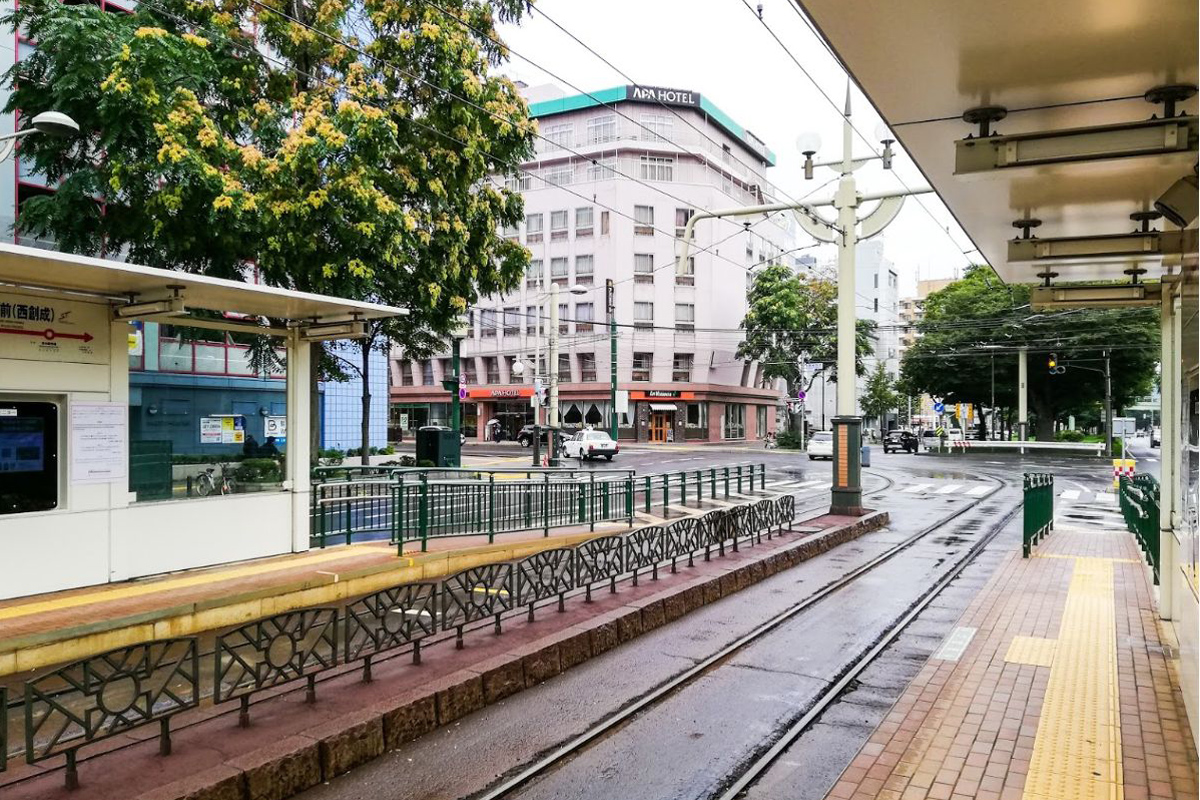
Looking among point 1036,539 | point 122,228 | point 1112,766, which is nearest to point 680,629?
point 1112,766

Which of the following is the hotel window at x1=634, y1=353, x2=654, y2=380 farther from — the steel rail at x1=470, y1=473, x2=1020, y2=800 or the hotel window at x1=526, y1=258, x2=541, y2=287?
the steel rail at x1=470, y1=473, x2=1020, y2=800

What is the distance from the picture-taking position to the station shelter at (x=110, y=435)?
24.3 feet

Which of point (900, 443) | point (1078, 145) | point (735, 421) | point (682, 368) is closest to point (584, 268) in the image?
point (682, 368)

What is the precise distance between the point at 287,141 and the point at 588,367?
143 ft

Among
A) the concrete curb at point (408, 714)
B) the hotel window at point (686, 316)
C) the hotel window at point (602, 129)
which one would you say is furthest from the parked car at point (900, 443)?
the concrete curb at point (408, 714)

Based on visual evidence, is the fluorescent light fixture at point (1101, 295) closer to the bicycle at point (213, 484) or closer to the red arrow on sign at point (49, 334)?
the bicycle at point (213, 484)

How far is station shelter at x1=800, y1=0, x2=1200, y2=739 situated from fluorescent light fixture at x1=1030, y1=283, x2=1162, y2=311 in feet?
4.63

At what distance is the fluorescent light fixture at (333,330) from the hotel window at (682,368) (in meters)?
46.1

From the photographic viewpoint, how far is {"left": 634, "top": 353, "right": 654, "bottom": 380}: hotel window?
5522 centimetres

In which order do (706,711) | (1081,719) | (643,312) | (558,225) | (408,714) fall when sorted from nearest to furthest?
(408,714)
(1081,719)
(706,711)
(643,312)
(558,225)

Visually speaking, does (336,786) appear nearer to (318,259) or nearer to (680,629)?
(680,629)

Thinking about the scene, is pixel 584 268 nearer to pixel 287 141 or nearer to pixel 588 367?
pixel 588 367

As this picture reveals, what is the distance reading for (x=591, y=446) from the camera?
1515 inches

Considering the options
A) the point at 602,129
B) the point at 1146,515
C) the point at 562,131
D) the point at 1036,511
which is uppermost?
the point at 562,131
